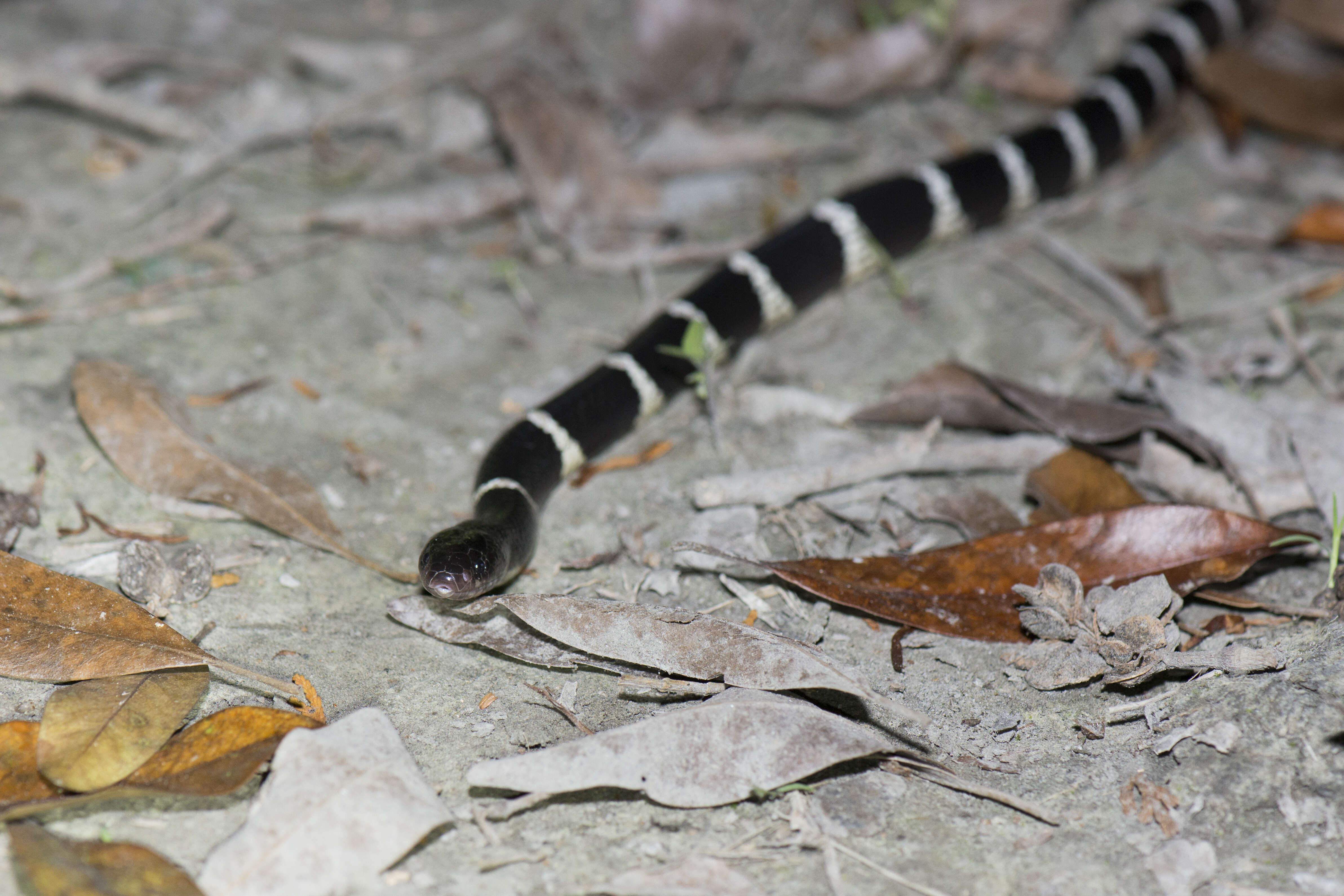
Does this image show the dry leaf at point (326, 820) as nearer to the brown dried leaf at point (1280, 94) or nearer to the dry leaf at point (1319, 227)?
the dry leaf at point (1319, 227)

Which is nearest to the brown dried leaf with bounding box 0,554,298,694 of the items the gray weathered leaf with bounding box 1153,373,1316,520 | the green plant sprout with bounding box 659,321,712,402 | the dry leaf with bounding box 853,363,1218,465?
the green plant sprout with bounding box 659,321,712,402

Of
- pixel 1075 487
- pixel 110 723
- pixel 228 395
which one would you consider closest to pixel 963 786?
pixel 1075 487

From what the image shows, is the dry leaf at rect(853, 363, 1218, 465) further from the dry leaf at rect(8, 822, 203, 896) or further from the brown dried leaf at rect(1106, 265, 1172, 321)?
the dry leaf at rect(8, 822, 203, 896)

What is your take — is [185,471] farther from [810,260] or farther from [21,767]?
[810,260]

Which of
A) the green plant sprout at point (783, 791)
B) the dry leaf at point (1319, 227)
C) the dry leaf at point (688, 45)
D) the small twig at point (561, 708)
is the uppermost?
the dry leaf at point (688, 45)

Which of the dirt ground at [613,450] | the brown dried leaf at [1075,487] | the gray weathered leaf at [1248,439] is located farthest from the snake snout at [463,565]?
the gray weathered leaf at [1248,439]

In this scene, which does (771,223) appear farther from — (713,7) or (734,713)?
(734,713)
